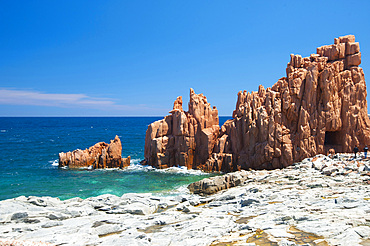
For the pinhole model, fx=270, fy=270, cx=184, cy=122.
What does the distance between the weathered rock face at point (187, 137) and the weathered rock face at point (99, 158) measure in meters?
5.74

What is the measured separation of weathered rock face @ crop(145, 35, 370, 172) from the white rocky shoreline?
49.5 feet

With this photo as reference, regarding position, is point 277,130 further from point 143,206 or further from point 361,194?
point 143,206

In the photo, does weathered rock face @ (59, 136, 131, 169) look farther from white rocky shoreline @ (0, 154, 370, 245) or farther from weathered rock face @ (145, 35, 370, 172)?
white rocky shoreline @ (0, 154, 370, 245)

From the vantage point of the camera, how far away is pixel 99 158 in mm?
45812

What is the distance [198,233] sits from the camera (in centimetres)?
1201

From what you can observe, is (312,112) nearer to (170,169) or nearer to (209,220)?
(170,169)

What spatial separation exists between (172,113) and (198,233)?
34229 millimetres

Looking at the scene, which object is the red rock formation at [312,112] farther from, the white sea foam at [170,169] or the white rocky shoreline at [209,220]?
the white rocky shoreline at [209,220]

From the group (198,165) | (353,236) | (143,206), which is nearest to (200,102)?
(198,165)

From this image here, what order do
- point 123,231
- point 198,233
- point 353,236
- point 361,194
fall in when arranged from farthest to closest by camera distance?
point 361,194 < point 123,231 < point 198,233 < point 353,236

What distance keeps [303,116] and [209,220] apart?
28345 mm

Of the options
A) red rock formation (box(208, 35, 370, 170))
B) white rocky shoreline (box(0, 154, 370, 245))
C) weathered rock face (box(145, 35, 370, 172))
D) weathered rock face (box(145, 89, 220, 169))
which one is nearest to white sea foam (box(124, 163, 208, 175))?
weathered rock face (box(145, 89, 220, 169))

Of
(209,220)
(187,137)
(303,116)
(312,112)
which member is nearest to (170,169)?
(187,137)

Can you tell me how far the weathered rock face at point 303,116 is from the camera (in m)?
36.8
